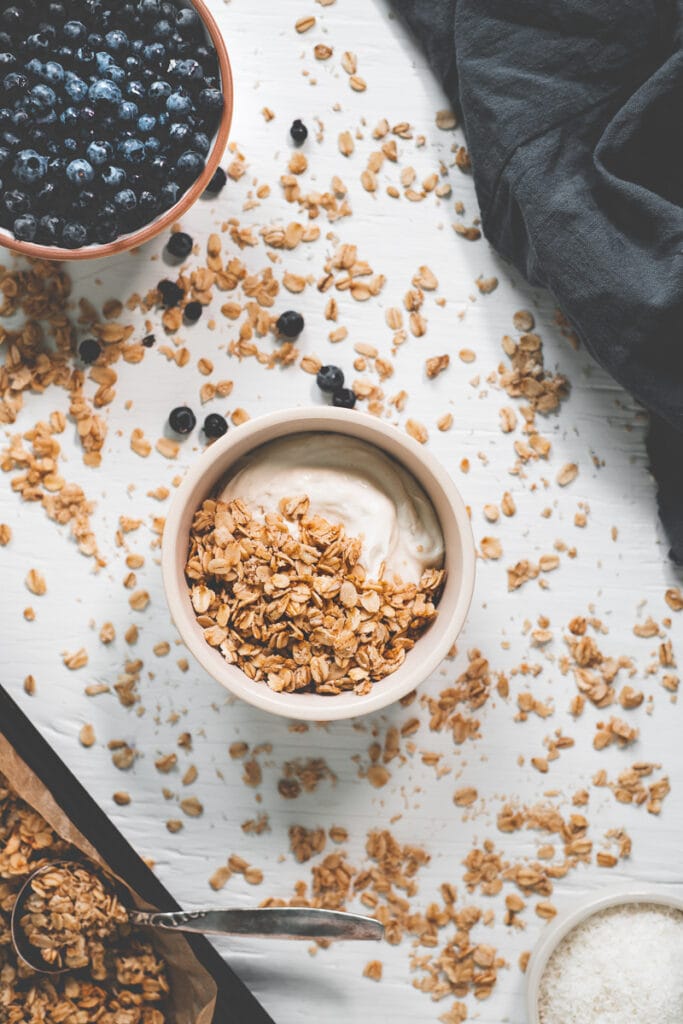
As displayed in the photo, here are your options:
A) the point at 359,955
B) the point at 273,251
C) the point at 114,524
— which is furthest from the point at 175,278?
the point at 359,955

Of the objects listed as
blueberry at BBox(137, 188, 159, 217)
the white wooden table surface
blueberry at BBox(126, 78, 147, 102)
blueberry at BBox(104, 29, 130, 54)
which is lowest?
the white wooden table surface

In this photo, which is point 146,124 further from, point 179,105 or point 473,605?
point 473,605

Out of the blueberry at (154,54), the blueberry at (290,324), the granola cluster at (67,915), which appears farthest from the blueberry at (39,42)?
the granola cluster at (67,915)

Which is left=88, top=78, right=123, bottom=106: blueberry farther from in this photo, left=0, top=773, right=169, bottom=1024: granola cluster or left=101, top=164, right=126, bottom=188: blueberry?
left=0, top=773, right=169, bottom=1024: granola cluster

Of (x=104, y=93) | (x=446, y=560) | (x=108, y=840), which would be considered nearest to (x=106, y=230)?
(x=104, y=93)

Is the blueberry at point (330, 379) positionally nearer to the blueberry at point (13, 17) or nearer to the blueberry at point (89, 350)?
the blueberry at point (89, 350)

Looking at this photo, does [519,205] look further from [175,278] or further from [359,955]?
[359,955]

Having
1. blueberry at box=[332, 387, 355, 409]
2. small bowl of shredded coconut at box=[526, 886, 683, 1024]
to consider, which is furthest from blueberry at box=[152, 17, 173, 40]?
small bowl of shredded coconut at box=[526, 886, 683, 1024]
